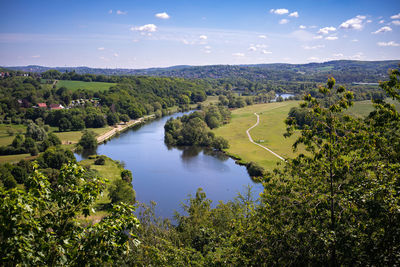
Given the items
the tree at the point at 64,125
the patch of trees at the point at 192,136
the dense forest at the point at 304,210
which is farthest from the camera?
the tree at the point at 64,125

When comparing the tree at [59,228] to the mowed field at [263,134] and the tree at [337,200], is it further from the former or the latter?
the mowed field at [263,134]

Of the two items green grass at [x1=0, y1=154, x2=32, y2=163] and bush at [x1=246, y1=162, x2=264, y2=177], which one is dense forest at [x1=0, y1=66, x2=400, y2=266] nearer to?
bush at [x1=246, y1=162, x2=264, y2=177]

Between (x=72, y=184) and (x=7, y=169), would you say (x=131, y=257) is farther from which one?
(x=7, y=169)

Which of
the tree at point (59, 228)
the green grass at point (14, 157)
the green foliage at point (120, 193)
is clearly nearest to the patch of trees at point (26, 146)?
the green grass at point (14, 157)

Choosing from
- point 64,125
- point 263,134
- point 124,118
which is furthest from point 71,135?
point 263,134

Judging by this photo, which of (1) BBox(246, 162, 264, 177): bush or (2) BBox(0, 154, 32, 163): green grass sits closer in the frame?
(1) BBox(246, 162, 264, 177): bush

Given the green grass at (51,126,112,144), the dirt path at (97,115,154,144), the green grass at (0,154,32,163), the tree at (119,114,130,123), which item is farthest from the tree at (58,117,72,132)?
the green grass at (0,154,32,163)

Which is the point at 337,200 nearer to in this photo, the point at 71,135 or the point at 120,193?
the point at 120,193
